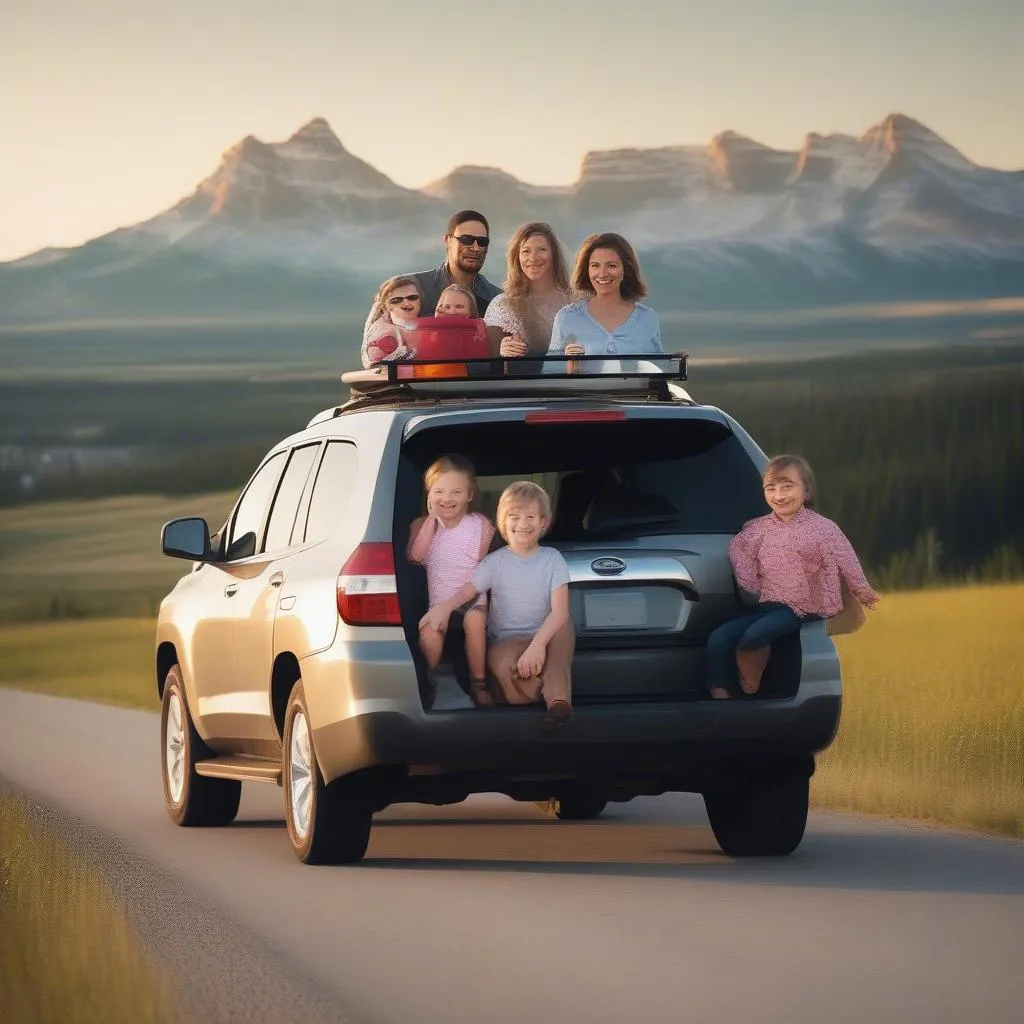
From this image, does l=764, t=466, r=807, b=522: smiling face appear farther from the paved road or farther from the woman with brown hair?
the woman with brown hair

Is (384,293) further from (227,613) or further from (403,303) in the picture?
(227,613)

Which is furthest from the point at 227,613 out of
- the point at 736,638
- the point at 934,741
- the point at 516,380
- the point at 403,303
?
the point at 934,741

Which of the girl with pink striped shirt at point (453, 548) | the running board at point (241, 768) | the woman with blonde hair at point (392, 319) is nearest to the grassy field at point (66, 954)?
the running board at point (241, 768)

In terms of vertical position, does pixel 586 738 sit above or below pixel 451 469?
below

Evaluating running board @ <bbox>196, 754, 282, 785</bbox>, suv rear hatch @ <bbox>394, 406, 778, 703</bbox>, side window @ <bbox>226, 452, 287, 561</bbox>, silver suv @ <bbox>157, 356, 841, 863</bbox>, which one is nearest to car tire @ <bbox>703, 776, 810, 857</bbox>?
silver suv @ <bbox>157, 356, 841, 863</bbox>

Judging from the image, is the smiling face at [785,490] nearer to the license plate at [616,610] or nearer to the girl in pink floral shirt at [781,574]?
the girl in pink floral shirt at [781,574]

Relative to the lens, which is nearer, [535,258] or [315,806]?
[315,806]

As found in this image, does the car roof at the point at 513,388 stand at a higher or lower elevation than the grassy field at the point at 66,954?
higher

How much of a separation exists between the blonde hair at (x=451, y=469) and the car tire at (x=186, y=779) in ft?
10.2

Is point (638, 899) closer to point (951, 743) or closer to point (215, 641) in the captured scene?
point (215, 641)

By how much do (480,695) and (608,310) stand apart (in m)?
3.41

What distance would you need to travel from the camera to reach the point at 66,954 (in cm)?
888

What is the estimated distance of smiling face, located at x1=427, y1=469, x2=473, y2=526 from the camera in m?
11.6

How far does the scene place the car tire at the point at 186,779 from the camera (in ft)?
47.2
